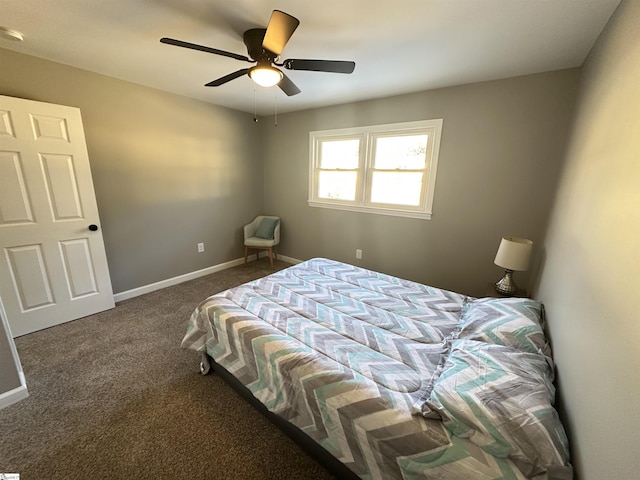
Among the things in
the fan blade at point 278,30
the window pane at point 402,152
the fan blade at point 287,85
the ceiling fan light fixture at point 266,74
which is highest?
the fan blade at point 278,30

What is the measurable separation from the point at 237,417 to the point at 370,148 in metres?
3.10

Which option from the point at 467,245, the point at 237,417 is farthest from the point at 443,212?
the point at 237,417

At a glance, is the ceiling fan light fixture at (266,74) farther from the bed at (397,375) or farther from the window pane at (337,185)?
the window pane at (337,185)

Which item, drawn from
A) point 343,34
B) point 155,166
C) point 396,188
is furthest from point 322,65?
point 155,166

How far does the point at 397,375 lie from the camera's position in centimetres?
119

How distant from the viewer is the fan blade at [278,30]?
1.27 metres

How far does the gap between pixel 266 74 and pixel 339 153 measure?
1989 millimetres

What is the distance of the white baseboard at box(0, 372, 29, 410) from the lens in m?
1.56

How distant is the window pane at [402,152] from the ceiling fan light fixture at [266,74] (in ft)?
5.86

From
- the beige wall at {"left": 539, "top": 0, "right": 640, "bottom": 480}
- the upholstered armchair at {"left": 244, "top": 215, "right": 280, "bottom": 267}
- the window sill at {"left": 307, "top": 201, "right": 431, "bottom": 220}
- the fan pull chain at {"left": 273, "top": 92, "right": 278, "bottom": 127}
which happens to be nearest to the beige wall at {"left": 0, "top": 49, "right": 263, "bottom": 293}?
the upholstered armchair at {"left": 244, "top": 215, "right": 280, "bottom": 267}

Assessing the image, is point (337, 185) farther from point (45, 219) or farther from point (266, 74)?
point (45, 219)

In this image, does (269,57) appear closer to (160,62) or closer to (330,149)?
(160,62)

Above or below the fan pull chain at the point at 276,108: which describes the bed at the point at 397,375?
below

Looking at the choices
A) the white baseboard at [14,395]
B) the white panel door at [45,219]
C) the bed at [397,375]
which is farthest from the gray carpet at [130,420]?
the white panel door at [45,219]
